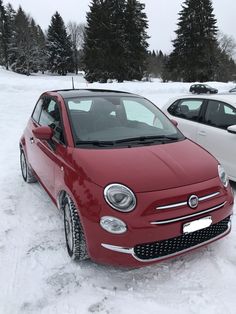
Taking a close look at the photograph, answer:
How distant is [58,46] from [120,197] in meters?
67.7

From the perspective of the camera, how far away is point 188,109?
20.8 ft

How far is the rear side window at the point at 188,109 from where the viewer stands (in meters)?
6.07

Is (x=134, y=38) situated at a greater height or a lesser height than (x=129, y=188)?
greater

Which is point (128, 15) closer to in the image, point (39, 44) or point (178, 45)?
point (178, 45)

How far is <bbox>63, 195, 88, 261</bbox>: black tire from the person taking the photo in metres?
3.21

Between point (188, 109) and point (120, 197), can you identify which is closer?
point (120, 197)

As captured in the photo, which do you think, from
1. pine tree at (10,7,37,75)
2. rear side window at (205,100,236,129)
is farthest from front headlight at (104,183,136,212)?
pine tree at (10,7,37,75)

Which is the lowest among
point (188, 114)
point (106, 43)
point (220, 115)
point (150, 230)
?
point (150, 230)

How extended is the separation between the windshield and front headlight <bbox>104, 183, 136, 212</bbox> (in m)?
0.79

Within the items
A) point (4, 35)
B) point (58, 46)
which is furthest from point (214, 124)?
point (4, 35)

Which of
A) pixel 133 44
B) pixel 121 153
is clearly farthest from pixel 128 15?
pixel 121 153

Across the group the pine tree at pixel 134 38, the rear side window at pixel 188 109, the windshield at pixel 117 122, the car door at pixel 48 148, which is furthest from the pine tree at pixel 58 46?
the windshield at pixel 117 122

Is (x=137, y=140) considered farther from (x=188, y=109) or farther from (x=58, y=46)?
(x=58, y=46)

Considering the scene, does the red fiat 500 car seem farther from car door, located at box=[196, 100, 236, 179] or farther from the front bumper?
car door, located at box=[196, 100, 236, 179]
